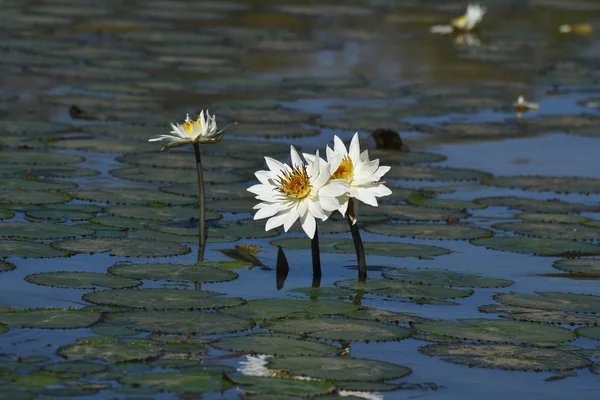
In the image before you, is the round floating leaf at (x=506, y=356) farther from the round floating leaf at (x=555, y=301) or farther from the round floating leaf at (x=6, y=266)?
the round floating leaf at (x=6, y=266)

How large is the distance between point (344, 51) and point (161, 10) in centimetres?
297

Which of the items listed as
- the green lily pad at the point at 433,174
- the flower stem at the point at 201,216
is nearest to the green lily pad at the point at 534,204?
the green lily pad at the point at 433,174

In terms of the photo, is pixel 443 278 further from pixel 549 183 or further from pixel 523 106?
pixel 523 106

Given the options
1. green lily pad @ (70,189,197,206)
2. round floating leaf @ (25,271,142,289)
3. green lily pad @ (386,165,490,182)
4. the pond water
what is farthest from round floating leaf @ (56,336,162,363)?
green lily pad @ (386,165,490,182)

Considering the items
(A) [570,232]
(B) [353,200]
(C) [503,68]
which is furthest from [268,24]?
(B) [353,200]

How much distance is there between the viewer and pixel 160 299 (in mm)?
4621

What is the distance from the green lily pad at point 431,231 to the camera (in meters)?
5.91

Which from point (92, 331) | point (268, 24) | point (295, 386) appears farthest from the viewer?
point (268, 24)

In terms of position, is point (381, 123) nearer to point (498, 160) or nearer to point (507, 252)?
point (498, 160)

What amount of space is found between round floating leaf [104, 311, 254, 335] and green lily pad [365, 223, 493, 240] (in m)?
1.66

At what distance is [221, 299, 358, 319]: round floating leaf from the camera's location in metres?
4.54

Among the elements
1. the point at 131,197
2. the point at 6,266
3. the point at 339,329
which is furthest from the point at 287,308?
the point at 131,197

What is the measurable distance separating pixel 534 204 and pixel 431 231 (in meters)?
0.86

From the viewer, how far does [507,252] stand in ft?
18.9
